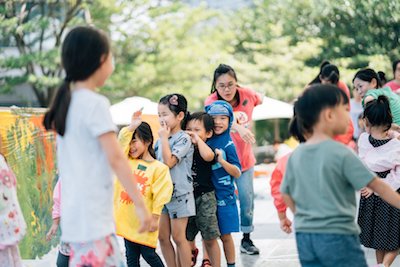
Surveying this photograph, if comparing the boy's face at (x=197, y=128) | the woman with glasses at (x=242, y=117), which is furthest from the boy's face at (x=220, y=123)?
the woman with glasses at (x=242, y=117)

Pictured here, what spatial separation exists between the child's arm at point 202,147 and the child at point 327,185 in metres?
1.91

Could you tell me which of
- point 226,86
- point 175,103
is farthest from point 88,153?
point 226,86

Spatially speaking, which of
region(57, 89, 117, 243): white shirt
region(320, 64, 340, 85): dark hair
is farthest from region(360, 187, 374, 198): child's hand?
region(57, 89, 117, 243): white shirt

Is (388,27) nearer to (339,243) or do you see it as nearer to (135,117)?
(135,117)

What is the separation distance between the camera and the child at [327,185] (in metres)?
3.71

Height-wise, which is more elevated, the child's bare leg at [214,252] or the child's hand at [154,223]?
the child's hand at [154,223]

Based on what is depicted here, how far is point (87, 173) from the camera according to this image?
3592mm

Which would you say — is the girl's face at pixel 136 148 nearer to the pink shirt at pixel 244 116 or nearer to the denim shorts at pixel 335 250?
the pink shirt at pixel 244 116

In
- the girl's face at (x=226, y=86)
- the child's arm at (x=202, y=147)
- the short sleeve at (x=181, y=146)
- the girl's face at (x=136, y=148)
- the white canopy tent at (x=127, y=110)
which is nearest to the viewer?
the girl's face at (x=136, y=148)

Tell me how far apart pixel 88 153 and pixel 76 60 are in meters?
0.47

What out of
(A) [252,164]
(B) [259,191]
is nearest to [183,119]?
(A) [252,164]

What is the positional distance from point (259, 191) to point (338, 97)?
10346 millimetres

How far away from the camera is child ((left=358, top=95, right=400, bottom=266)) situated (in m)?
5.69

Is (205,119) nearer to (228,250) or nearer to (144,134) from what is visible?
(144,134)
